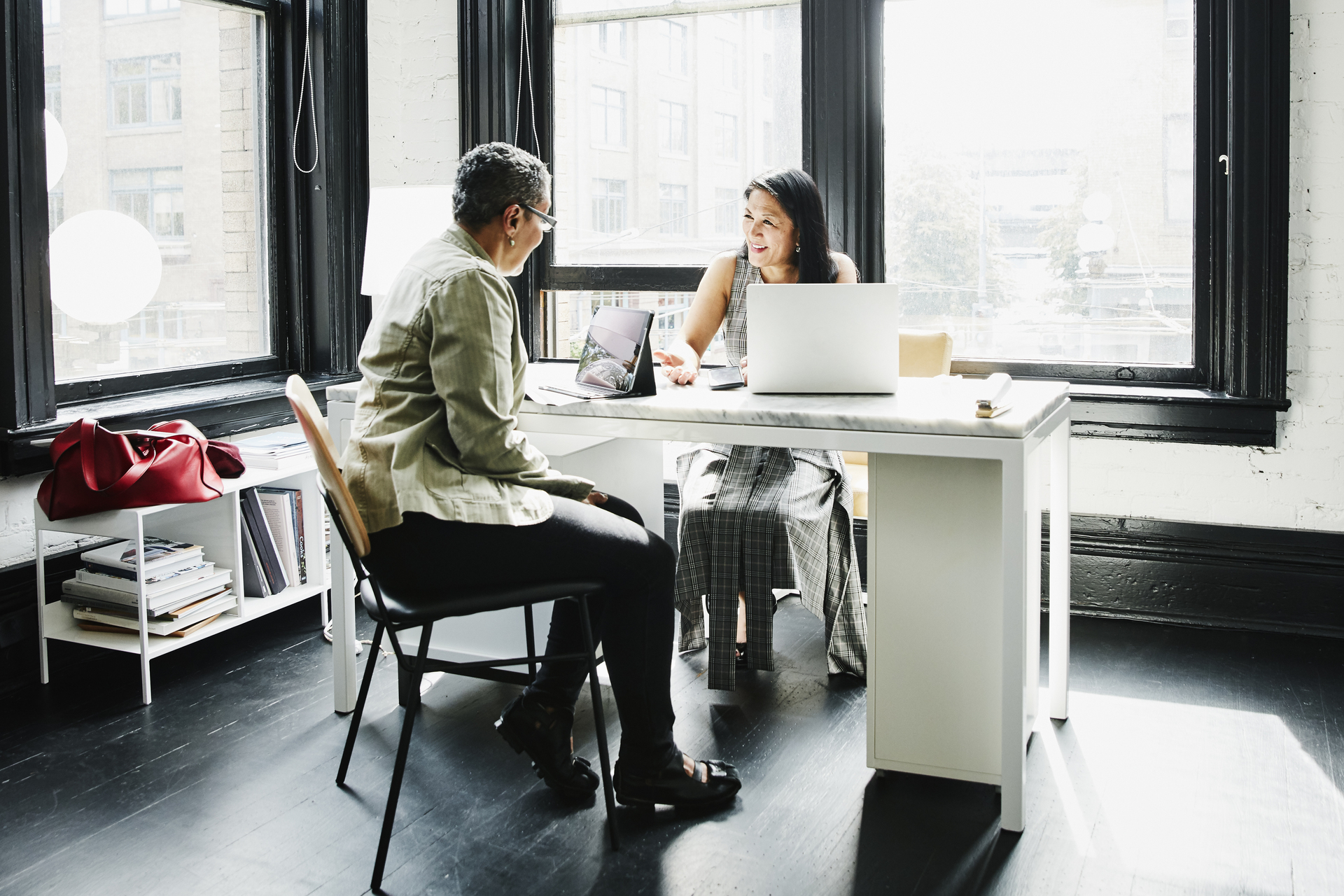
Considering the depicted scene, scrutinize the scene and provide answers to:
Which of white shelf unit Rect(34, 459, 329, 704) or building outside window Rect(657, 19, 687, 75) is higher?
building outside window Rect(657, 19, 687, 75)

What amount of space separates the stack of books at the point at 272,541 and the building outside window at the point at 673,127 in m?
1.73

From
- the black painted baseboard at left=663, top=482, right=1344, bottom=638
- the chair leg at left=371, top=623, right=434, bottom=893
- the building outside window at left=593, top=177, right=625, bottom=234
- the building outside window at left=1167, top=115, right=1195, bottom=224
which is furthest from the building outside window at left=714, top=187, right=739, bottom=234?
the chair leg at left=371, top=623, right=434, bottom=893

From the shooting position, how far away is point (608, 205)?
4121 millimetres

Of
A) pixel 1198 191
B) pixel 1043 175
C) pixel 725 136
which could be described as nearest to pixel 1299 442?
pixel 1198 191

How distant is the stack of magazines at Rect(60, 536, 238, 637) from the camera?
2848 millimetres

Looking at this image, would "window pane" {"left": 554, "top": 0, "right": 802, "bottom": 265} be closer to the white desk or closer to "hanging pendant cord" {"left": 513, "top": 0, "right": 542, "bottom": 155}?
"hanging pendant cord" {"left": 513, "top": 0, "right": 542, "bottom": 155}

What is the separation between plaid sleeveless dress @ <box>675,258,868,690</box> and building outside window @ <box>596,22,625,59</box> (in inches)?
70.1

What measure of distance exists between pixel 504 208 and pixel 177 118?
6.02ft

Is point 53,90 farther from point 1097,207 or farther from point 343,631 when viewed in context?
point 1097,207

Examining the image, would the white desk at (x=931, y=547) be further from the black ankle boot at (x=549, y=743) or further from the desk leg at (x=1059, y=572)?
the black ankle boot at (x=549, y=743)

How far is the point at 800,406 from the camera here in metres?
2.23

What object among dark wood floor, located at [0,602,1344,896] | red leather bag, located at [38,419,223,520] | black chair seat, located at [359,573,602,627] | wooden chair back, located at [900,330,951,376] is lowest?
dark wood floor, located at [0,602,1344,896]

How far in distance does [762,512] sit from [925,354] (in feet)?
2.76

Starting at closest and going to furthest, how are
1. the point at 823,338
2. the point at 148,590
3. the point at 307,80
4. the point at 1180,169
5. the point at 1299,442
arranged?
the point at 823,338, the point at 148,590, the point at 1299,442, the point at 1180,169, the point at 307,80
